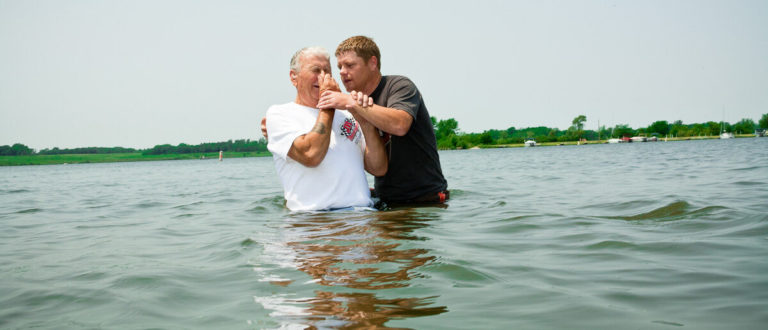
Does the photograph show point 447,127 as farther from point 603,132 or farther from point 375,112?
point 375,112

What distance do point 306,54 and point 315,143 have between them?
3.13 ft

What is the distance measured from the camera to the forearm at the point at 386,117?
4.67 meters

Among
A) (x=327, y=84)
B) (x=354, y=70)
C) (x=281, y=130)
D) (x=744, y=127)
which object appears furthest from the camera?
(x=744, y=127)

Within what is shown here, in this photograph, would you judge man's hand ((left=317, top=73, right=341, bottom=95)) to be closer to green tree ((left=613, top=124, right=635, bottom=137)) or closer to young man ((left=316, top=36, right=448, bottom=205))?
young man ((left=316, top=36, right=448, bottom=205))

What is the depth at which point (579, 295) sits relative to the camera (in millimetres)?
2516

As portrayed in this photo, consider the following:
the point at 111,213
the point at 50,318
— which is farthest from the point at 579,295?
the point at 111,213

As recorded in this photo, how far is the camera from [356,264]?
3.19 meters

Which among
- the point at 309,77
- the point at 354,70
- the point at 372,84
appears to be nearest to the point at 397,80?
the point at 372,84

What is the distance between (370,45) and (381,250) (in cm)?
259

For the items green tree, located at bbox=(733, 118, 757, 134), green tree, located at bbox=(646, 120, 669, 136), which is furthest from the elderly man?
green tree, located at bbox=(646, 120, 669, 136)

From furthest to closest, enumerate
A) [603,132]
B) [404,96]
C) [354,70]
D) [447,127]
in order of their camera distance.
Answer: [603,132], [447,127], [354,70], [404,96]

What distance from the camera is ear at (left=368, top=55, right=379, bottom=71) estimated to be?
5.46m

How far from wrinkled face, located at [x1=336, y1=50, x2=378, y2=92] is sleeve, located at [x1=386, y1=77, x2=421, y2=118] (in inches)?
11.6

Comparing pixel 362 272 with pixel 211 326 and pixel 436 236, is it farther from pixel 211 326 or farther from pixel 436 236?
pixel 436 236
